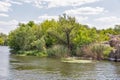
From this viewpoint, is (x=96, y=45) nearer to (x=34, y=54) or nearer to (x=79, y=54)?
(x=79, y=54)

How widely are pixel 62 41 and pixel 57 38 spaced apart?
202 cm

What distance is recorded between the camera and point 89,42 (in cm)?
6731

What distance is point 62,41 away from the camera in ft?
237

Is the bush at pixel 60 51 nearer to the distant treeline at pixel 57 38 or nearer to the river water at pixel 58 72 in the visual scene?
the distant treeline at pixel 57 38

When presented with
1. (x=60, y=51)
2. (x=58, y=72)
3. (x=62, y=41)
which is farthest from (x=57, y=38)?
(x=58, y=72)

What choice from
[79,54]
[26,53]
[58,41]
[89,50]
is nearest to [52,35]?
[58,41]

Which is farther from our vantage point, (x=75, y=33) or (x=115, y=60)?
(x=75, y=33)

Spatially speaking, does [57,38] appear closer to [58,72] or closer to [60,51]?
[60,51]

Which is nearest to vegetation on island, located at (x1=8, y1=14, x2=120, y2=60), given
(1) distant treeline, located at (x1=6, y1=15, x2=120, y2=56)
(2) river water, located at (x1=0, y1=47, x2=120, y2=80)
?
(1) distant treeline, located at (x1=6, y1=15, x2=120, y2=56)

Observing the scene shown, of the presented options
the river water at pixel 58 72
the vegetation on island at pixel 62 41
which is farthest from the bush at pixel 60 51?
the river water at pixel 58 72

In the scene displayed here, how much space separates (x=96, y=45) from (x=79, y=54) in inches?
305

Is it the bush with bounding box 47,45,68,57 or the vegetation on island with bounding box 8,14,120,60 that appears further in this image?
the bush with bounding box 47,45,68,57

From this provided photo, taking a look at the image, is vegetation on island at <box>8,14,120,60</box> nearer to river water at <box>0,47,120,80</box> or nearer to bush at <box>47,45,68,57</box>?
bush at <box>47,45,68,57</box>

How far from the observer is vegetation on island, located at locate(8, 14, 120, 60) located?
59469 mm
